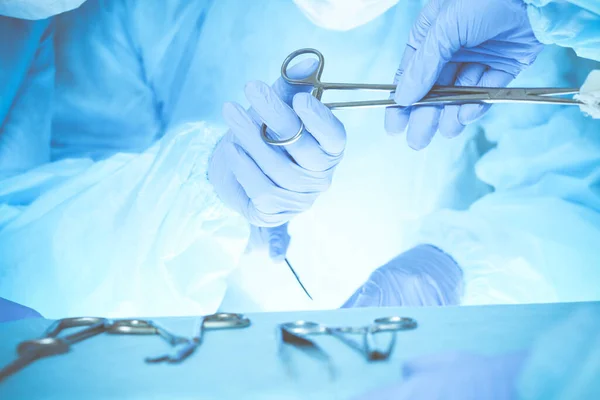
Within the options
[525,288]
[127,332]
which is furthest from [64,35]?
[525,288]

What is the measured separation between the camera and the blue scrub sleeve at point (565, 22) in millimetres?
775

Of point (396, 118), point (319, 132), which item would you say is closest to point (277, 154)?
point (319, 132)

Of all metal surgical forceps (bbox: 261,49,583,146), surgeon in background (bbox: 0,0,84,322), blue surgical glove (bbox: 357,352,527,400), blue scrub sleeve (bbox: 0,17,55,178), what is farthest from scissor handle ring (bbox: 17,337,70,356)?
blue scrub sleeve (bbox: 0,17,55,178)

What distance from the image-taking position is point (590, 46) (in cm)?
83

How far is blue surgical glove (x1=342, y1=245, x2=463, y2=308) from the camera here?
4.07 ft

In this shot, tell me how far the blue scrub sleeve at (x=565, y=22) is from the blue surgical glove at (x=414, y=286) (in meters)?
0.66

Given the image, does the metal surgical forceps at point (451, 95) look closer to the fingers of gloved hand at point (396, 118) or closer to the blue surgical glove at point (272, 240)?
the fingers of gloved hand at point (396, 118)

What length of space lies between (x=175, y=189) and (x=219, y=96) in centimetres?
27

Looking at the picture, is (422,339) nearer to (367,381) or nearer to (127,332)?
(367,381)

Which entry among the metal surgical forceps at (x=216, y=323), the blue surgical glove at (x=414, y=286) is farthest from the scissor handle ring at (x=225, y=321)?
the blue surgical glove at (x=414, y=286)

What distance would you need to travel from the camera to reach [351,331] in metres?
0.49

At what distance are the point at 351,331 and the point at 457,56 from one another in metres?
0.75

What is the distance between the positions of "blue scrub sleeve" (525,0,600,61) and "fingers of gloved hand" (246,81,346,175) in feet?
1.23

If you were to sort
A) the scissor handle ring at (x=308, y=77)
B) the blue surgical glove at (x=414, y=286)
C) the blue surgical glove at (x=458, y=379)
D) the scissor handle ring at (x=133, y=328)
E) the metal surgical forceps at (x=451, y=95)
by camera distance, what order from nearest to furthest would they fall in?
the blue surgical glove at (x=458, y=379)
the scissor handle ring at (x=133, y=328)
the metal surgical forceps at (x=451, y=95)
the scissor handle ring at (x=308, y=77)
the blue surgical glove at (x=414, y=286)
